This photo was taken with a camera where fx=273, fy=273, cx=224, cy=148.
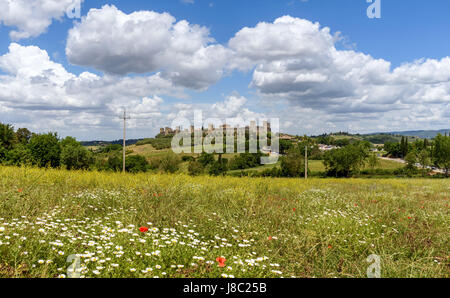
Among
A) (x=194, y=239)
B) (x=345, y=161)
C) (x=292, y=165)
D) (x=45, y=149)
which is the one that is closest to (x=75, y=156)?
(x=45, y=149)

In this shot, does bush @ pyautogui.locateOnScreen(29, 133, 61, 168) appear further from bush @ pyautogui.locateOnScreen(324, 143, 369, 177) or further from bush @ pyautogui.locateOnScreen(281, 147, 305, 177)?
bush @ pyautogui.locateOnScreen(324, 143, 369, 177)

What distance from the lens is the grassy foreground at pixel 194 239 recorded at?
3.77 metres

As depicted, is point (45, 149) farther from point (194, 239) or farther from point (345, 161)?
point (345, 161)

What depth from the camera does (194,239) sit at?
194 inches

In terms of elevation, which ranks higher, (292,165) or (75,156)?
(75,156)

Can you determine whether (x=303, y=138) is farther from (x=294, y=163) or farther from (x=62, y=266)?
(x=62, y=266)

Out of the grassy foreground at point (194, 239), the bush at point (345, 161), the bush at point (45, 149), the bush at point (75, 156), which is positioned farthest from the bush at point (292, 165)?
the grassy foreground at point (194, 239)

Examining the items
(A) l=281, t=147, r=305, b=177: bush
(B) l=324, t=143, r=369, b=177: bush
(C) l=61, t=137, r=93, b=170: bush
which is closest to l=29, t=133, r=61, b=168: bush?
(C) l=61, t=137, r=93, b=170: bush

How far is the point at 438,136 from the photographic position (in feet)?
263

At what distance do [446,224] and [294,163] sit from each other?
6356 centimetres

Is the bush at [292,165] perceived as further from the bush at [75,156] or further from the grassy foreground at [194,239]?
the grassy foreground at [194,239]

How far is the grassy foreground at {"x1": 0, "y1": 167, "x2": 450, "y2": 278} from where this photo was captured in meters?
3.77

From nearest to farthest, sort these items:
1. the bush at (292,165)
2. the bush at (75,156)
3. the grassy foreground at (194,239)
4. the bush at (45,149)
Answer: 1. the grassy foreground at (194,239)
2. the bush at (45,149)
3. the bush at (75,156)
4. the bush at (292,165)

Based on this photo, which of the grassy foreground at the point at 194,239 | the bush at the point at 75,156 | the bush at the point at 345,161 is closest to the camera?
the grassy foreground at the point at 194,239
